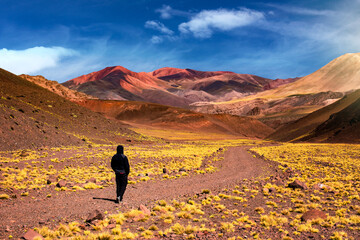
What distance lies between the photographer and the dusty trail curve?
927 centimetres

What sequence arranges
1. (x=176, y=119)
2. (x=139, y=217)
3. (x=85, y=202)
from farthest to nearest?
(x=176, y=119)
(x=85, y=202)
(x=139, y=217)

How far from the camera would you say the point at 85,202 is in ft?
39.0

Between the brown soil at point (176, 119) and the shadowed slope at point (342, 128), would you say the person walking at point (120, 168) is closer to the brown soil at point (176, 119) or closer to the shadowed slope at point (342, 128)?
the shadowed slope at point (342, 128)

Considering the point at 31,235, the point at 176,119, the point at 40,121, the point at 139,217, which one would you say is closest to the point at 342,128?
the point at 40,121

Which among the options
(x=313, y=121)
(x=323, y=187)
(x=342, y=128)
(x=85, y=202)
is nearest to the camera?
(x=85, y=202)

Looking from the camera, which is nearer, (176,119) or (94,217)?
(94,217)

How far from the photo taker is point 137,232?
8.64m

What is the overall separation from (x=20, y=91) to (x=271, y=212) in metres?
55.5

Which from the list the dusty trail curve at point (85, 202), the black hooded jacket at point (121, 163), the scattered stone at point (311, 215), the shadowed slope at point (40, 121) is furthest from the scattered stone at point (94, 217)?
the shadowed slope at point (40, 121)

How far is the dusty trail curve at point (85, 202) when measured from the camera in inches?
365

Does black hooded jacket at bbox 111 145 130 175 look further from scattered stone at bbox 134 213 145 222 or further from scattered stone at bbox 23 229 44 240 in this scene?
scattered stone at bbox 23 229 44 240

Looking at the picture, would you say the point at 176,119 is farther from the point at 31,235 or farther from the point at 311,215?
the point at 31,235

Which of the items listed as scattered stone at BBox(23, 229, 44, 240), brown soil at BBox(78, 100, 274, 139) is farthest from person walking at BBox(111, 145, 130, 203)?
brown soil at BBox(78, 100, 274, 139)

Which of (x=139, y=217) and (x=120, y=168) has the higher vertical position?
(x=120, y=168)
